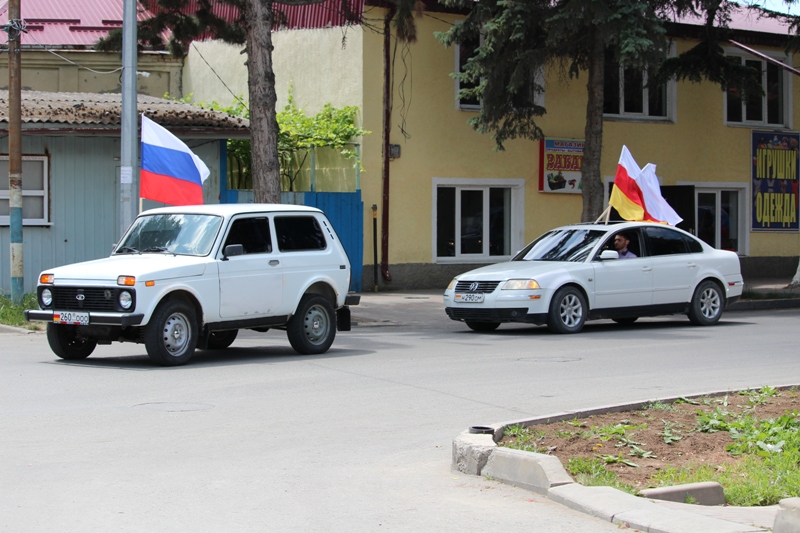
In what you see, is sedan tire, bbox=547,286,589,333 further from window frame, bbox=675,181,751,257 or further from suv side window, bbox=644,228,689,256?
window frame, bbox=675,181,751,257

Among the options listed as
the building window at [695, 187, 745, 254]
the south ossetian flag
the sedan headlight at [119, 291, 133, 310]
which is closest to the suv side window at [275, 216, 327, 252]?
the sedan headlight at [119, 291, 133, 310]

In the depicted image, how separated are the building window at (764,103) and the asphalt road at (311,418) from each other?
14.1 meters

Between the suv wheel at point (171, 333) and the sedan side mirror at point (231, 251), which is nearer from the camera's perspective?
the suv wheel at point (171, 333)

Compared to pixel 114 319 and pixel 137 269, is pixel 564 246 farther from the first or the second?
pixel 114 319

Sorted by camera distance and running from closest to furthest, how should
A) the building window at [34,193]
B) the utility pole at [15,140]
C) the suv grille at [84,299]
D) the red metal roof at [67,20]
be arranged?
the suv grille at [84,299] → the utility pole at [15,140] → the building window at [34,193] → the red metal roof at [67,20]

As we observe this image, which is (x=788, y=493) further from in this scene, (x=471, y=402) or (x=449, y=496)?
(x=471, y=402)

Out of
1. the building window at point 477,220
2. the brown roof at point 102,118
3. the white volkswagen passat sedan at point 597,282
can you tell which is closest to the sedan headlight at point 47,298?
the white volkswagen passat sedan at point 597,282

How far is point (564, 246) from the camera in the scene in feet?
53.2

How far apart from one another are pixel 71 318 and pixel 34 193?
383 inches

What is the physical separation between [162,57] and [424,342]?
1864 cm

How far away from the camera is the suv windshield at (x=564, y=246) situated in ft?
52.2

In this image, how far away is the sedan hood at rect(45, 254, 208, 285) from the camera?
1127 cm

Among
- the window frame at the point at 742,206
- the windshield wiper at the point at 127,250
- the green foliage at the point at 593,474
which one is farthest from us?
the window frame at the point at 742,206

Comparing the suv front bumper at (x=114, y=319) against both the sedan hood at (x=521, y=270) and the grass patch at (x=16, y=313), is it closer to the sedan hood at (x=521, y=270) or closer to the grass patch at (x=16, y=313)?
the grass patch at (x=16, y=313)
